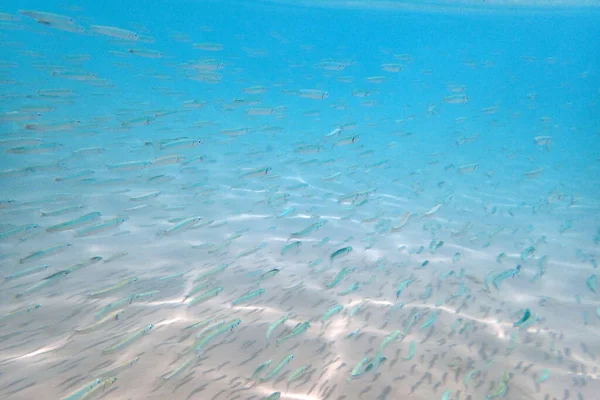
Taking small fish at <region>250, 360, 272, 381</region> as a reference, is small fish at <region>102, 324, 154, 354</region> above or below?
above

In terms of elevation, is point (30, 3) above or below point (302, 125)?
above

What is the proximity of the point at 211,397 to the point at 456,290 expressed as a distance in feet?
13.0

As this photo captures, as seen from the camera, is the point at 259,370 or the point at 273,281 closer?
the point at 259,370

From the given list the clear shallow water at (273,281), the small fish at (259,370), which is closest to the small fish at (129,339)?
the clear shallow water at (273,281)

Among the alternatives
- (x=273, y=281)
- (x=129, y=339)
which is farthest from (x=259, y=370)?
(x=273, y=281)

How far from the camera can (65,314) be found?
4.20 m

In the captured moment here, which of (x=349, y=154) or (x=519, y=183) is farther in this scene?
(x=349, y=154)

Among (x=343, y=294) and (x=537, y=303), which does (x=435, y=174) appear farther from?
(x=343, y=294)

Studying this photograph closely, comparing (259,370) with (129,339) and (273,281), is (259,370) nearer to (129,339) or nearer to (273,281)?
(129,339)

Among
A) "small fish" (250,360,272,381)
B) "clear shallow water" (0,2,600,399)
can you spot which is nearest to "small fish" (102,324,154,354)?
"clear shallow water" (0,2,600,399)

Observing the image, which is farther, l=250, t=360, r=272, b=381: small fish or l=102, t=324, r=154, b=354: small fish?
l=102, t=324, r=154, b=354: small fish

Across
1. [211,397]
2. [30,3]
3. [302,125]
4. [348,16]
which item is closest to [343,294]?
[211,397]

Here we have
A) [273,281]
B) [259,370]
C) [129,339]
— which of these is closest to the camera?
[259,370]

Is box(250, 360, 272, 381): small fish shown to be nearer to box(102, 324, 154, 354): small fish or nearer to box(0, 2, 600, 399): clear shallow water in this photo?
box(0, 2, 600, 399): clear shallow water
